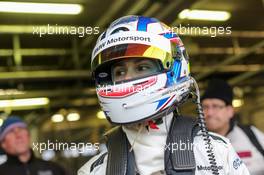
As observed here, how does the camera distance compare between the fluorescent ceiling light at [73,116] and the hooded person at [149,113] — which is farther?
the fluorescent ceiling light at [73,116]

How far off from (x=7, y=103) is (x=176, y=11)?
4.34 ft

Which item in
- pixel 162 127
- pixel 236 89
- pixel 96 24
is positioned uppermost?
pixel 96 24

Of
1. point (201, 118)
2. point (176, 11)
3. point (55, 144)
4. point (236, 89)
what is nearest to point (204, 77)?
point (236, 89)

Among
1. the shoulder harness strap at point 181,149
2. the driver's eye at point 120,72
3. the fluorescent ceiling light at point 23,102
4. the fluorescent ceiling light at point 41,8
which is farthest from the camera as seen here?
the fluorescent ceiling light at point 23,102

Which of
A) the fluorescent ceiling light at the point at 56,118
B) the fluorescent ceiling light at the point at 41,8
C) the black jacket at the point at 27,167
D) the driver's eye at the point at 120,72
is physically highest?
the fluorescent ceiling light at the point at 41,8

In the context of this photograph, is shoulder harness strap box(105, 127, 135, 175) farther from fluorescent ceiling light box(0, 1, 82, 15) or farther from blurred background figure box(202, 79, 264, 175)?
fluorescent ceiling light box(0, 1, 82, 15)

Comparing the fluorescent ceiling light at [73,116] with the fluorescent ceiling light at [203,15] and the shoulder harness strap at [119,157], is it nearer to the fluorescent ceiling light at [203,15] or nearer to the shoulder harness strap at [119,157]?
the fluorescent ceiling light at [203,15]

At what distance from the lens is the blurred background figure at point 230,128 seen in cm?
198

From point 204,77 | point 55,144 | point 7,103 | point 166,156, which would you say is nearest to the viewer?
point 166,156

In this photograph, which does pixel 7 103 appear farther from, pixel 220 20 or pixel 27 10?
pixel 220 20

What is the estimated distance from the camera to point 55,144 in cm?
160
